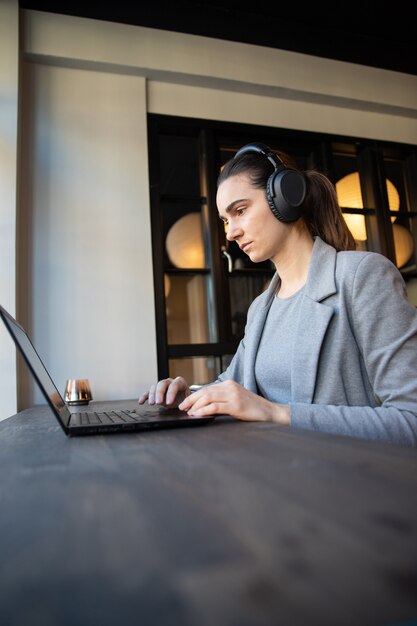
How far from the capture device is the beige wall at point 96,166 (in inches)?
104

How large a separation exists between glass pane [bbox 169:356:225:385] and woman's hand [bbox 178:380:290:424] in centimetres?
215

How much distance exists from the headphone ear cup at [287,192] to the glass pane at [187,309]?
1.88m

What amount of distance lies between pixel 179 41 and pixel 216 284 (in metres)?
1.65

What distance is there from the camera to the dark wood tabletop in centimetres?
16

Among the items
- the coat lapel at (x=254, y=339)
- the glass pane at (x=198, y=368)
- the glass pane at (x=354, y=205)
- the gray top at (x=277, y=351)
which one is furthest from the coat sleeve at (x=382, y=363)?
the glass pane at (x=354, y=205)

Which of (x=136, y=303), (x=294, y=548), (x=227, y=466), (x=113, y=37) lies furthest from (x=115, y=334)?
(x=294, y=548)

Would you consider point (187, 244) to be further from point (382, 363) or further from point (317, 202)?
point (382, 363)

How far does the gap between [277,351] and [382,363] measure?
13.4 inches

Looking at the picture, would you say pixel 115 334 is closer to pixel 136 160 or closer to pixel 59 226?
pixel 59 226

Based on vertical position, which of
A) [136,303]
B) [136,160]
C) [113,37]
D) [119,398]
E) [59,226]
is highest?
[113,37]

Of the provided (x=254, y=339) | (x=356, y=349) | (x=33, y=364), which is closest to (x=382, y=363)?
(x=356, y=349)

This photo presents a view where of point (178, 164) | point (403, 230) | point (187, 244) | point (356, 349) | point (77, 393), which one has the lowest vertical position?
point (77, 393)

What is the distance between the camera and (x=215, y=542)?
213mm

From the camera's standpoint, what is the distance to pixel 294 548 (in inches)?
7.9
